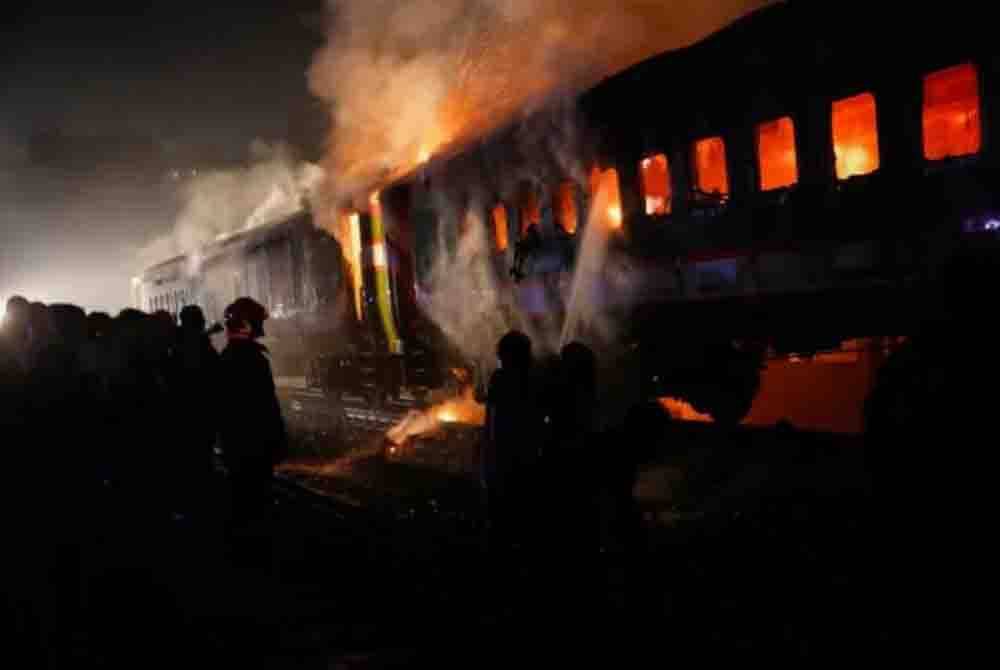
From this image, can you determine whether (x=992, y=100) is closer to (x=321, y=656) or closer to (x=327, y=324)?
(x=321, y=656)

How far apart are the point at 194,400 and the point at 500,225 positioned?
6174mm

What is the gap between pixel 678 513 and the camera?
7484 millimetres

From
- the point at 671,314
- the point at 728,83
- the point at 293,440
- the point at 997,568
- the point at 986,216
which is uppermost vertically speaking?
the point at 728,83

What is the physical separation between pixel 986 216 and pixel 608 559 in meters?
3.98

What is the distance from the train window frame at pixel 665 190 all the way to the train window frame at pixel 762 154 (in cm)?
104

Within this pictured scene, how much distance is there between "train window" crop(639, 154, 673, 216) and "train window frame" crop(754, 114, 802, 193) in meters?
1.13

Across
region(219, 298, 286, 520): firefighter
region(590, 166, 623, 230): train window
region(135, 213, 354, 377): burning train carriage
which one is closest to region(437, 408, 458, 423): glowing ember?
region(590, 166, 623, 230): train window

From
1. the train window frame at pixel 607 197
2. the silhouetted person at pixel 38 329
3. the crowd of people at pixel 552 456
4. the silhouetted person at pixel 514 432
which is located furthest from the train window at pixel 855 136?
the silhouetted person at pixel 38 329

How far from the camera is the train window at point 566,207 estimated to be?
10.6 meters

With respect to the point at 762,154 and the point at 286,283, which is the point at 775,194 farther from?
the point at 286,283

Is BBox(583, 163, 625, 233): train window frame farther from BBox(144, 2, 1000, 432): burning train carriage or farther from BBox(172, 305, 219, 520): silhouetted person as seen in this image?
BBox(172, 305, 219, 520): silhouetted person

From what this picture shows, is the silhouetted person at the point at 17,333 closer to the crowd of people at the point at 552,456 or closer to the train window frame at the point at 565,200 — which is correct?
the crowd of people at the point at 552,456

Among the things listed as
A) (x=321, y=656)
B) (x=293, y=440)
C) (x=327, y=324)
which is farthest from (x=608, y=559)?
(x=327, y=324)

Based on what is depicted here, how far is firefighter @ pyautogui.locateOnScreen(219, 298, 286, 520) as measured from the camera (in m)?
5.71
